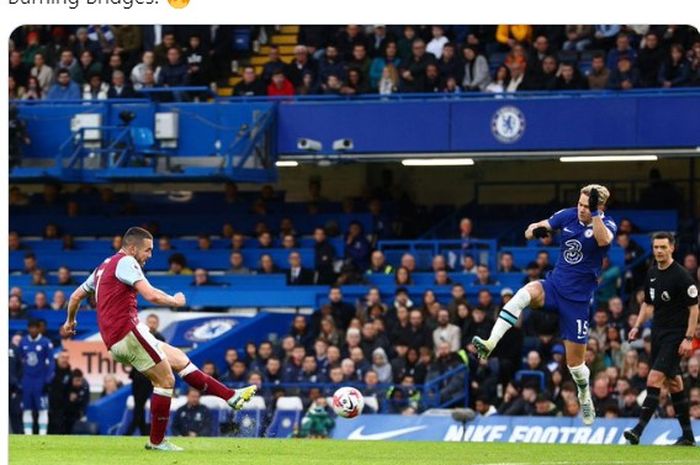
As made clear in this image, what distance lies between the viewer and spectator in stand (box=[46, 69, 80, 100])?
28.5 meters

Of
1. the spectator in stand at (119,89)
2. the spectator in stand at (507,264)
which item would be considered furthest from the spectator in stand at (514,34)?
the spectator in stand at (119,89)

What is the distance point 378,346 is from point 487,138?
15.0ft

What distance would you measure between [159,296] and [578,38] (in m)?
14.7

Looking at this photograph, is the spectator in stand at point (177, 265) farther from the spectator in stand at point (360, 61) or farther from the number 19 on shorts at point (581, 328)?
the number 19 on shorts at point (581, 328)

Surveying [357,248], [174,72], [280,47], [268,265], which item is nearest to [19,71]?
[174,72]

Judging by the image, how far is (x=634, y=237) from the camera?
25422mm

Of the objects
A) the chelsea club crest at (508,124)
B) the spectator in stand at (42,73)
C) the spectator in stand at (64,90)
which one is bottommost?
the chelsea club crest at (508,124)

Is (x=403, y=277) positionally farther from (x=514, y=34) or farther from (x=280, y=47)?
(x=280, y=47)

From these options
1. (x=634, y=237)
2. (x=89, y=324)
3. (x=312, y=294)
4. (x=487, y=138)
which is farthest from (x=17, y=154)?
(x=634, y=237)

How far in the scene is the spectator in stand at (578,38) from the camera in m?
26.5

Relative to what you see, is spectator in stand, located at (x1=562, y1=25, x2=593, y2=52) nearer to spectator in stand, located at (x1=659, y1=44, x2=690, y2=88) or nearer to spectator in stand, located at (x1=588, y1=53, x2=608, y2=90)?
spectator in stand, located at (x1=588, y1=53, x2=608, y2=90)

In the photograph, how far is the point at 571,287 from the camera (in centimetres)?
1553

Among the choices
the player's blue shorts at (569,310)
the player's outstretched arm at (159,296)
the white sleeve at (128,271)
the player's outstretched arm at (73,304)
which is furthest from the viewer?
the player's blue shorts at (569,310)

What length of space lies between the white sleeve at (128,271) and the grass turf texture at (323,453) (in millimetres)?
1456
